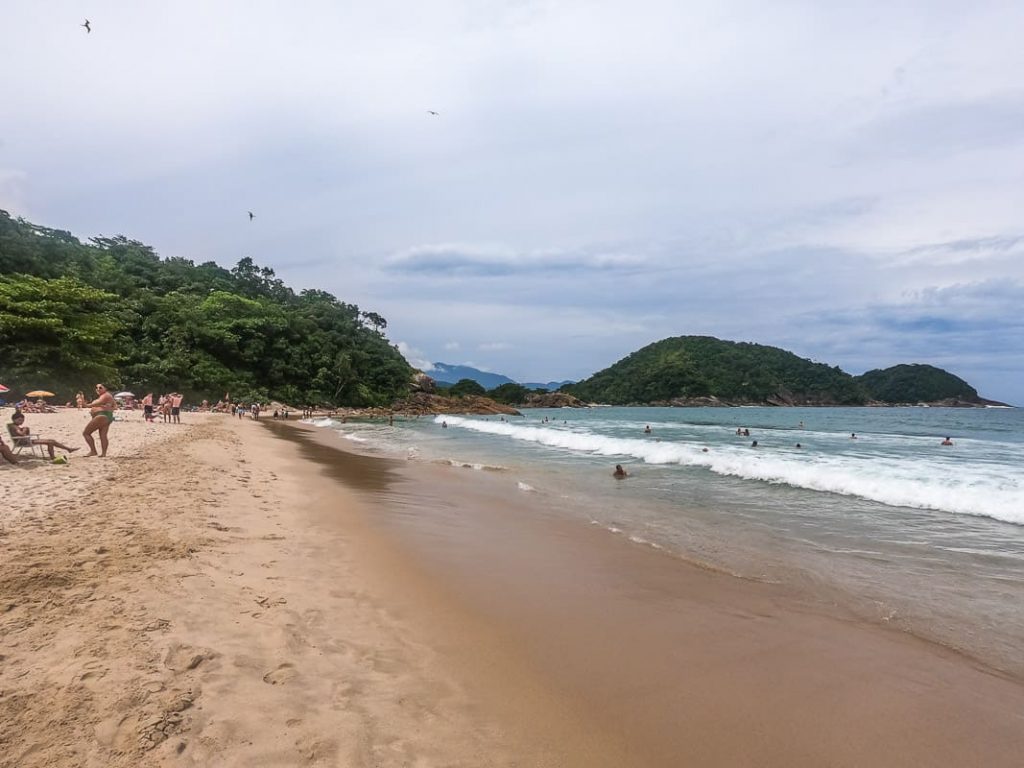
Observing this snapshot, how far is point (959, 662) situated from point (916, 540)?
5.01 m

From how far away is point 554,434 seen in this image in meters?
30.9

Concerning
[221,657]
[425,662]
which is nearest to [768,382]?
[425,662]

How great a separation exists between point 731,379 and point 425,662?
129695 mm

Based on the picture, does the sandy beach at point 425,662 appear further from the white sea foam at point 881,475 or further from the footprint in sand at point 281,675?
the white sea foam at point 881,475

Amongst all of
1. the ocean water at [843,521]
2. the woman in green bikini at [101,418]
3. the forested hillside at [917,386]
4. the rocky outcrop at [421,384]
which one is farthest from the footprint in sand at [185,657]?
the forested hillside at [917,386]

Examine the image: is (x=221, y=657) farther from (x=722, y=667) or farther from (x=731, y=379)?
(x=731, y=379)

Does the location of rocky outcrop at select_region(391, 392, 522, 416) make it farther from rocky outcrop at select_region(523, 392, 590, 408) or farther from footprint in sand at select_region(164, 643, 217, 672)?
footprint in sand at select_region(164, 643, 217, 672)

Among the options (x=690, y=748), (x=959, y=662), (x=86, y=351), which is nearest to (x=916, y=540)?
(x=959, y=662)

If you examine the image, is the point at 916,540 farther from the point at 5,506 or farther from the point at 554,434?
the point at 554,434

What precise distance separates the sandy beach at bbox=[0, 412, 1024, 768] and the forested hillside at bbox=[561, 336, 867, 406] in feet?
397

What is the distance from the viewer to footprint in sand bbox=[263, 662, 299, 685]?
10.5ft

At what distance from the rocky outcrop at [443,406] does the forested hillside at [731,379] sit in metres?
52.0

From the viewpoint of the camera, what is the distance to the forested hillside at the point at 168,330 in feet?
102

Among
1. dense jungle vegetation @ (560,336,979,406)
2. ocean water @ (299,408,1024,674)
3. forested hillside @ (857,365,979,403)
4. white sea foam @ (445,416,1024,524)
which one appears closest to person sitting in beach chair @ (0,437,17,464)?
ocean water @ (299,408,1024,674)
